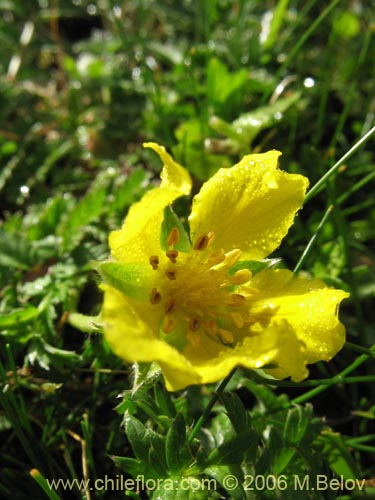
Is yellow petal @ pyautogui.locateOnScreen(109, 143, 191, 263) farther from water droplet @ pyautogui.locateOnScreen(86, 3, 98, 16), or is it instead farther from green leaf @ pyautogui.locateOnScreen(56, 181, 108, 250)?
water droplet @ pyautogui.locateOnScreen(86, 3, 98, 16)

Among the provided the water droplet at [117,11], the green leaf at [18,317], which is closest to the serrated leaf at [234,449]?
the green leaf at [18,317]

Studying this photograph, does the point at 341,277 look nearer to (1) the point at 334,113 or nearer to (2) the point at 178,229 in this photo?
(2) the point at 178,229

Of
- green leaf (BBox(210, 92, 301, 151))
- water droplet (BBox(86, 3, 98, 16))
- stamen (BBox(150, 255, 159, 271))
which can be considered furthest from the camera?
water droplet (BBox(86, 3, 98, 16))

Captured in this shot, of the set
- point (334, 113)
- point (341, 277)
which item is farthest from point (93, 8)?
point (341, 277)

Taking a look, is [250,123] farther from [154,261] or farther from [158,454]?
[158,454]

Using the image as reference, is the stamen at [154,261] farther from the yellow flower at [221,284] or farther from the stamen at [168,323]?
the stamen at [168,323]

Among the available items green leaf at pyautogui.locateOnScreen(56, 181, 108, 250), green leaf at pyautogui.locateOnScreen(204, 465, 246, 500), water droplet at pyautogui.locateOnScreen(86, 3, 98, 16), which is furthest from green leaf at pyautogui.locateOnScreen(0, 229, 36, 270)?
water droplet at pyautogui.locateOnScreen(86, 3, 98, 16)

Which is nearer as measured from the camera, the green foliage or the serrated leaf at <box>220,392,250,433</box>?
the serrated leaf at <box>220,392,250,433</box>

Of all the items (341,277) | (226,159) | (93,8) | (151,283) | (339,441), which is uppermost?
(93,8)
